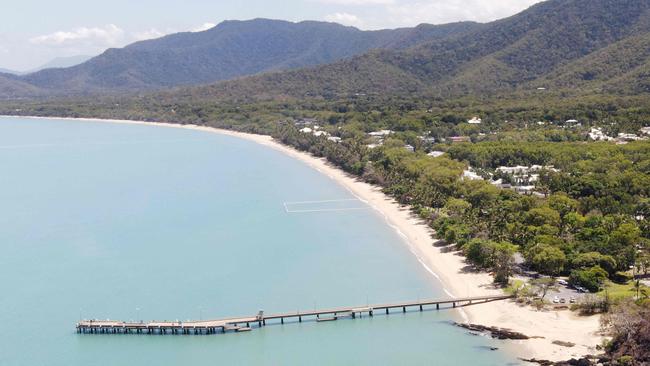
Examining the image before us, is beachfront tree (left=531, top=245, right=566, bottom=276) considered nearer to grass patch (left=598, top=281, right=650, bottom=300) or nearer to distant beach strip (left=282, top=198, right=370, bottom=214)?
grass patch (left=598, top=281, right=650, bottom=300)

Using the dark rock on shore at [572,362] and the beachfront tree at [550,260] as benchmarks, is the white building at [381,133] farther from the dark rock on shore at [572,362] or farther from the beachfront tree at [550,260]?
the dark rock on shore at [572,362]

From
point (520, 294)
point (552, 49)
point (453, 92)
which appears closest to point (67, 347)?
point (520, 294)

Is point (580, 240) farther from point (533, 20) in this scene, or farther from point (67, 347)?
point (533, 20)

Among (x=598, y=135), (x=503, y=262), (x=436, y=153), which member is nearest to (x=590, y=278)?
(x=503, y=262)

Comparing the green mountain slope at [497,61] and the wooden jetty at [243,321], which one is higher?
the green mountain slope at [497,61]

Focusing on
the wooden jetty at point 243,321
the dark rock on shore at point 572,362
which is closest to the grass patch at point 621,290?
the wooden jetty at point 243,321
